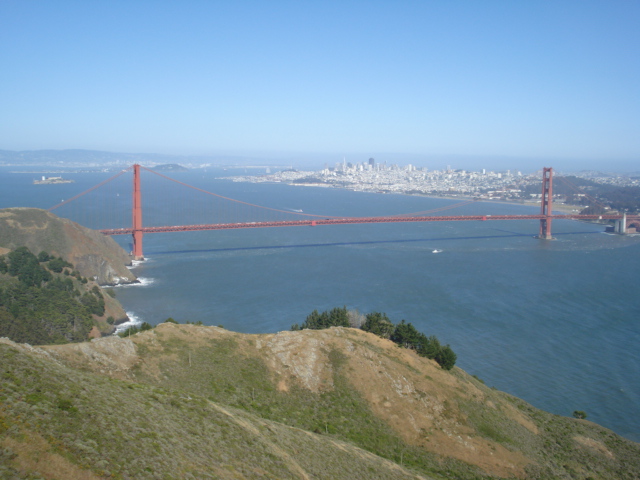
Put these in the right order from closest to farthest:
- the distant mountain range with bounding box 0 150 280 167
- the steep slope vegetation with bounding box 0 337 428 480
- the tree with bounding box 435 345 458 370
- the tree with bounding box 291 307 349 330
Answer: the steep slope vegetation with bounding box 0 337 428 480
the tree with bounding box 435 345 458 370
the tree with bounding box 291 307 349 330
the distant mountain range with bounding box 0 150 280 167

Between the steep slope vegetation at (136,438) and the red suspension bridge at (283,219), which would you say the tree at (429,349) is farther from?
the red suspension bridge at (283,219)

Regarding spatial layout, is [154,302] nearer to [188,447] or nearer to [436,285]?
[436,285]

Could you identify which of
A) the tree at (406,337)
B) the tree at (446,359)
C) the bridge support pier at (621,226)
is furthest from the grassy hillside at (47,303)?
the bridge support pier at (621,226)

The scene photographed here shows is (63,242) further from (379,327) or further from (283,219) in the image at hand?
(283,219)

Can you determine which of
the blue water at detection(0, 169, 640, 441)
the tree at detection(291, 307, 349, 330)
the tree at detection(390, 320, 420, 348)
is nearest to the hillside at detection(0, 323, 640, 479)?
the tree at detection(390, 320, 420, 348)

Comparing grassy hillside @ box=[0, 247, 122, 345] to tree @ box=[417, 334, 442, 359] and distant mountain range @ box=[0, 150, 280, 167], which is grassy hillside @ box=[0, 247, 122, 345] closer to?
tree @ box=[417, 334, 442, 359]

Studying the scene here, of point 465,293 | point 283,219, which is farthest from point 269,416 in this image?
point 283,219
